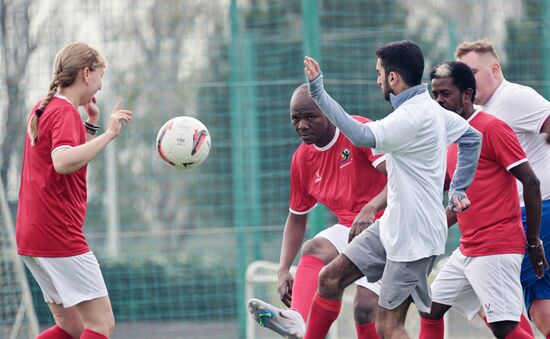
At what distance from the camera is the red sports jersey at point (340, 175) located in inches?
252

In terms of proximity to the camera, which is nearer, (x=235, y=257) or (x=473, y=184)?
(x=473, y=184)

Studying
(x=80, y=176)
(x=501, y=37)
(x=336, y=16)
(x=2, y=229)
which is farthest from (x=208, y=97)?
(x=80, y=176)

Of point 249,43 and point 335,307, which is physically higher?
point 249,43

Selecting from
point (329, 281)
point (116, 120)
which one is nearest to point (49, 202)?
point (116, 120)

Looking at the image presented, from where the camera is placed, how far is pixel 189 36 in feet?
32.1

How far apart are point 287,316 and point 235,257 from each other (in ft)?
13.7

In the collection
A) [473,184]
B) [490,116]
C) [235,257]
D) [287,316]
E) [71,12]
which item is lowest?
[235,257]

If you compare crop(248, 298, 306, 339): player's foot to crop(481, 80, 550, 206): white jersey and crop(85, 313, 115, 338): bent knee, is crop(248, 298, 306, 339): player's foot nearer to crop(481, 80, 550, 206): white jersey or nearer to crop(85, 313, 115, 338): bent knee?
crop(85, 313, 115, 338): bent knee

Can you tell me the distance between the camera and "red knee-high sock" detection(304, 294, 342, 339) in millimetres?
5816

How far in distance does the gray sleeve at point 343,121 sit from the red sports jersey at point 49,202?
4.70 feet

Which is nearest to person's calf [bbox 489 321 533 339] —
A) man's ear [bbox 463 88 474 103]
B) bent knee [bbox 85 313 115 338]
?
man's ear [bbox 463 88 474 103]

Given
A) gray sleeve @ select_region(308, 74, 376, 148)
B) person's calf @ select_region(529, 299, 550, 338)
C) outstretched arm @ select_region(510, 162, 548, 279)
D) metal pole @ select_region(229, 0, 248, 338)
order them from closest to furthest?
gray sleeve @ select_region(308, 74, 376, 148)
outstretched arm @ select_region(510, 162, 548, 279)
person's calf @ select_region(529, 299, 550, 338)
metal pole @ select_region(229, 0, 248, 338)

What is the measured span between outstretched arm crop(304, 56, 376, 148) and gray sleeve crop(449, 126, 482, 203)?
0.72 metres

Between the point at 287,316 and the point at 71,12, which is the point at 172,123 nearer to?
the point at 287,316
